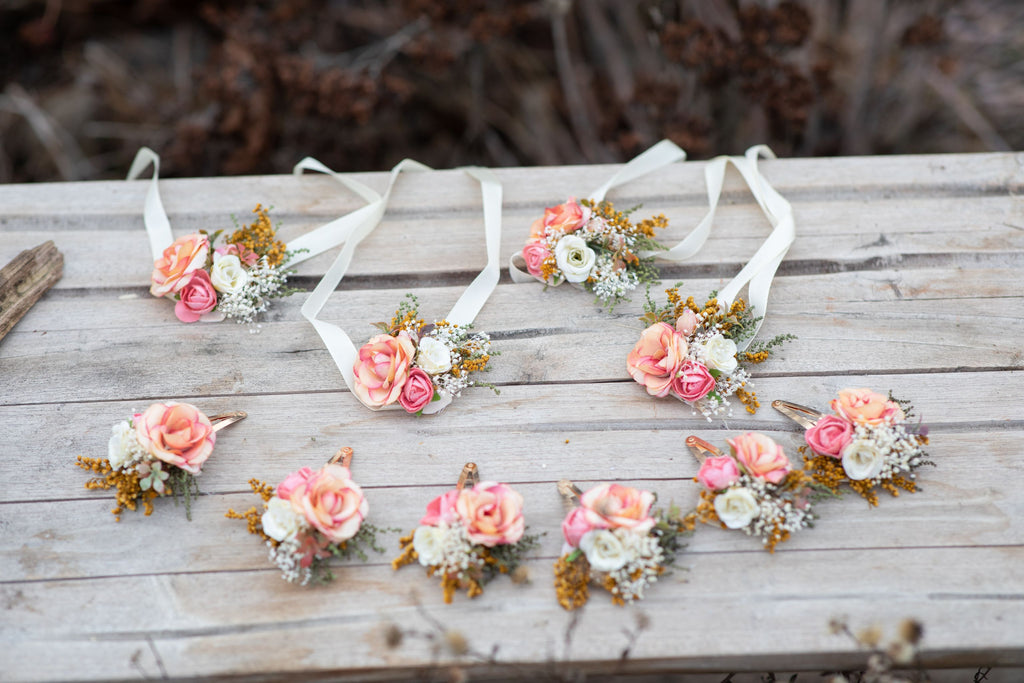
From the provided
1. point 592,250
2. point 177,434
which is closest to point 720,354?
point 592,250

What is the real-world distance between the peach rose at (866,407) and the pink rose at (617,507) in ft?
1.70

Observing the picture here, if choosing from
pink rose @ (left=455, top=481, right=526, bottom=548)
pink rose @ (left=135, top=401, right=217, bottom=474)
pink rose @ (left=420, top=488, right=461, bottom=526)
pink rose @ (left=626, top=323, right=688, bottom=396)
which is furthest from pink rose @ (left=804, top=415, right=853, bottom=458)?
pink rose @ (left=135, top=401, right=217, bottom=474)

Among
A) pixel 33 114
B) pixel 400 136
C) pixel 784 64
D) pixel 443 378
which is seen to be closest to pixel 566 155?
pixel 400 136

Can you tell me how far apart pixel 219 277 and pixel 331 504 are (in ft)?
2.58

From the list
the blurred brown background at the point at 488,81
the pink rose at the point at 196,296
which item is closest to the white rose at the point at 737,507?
the pink rose at the point at 196,296

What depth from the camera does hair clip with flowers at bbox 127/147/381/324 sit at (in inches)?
72.2

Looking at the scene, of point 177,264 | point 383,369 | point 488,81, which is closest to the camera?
point 383,369

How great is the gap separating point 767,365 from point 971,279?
703 millimetres

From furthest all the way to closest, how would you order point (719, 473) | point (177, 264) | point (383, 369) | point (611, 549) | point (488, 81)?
1. point (488, 81)
2. point (177, 264)
3. point (383, 369)
4. point (719, 473)
5. point (611, 549)

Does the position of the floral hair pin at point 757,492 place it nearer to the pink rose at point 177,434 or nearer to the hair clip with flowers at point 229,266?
the pink rose at point 177,434

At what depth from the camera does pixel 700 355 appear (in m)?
1.69

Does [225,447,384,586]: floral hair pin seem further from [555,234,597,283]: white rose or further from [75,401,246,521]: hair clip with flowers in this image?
[555,234,597,283]: white rose

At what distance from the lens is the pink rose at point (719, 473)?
4.80 feet

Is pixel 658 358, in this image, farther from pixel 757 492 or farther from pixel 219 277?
pixel 219 277
